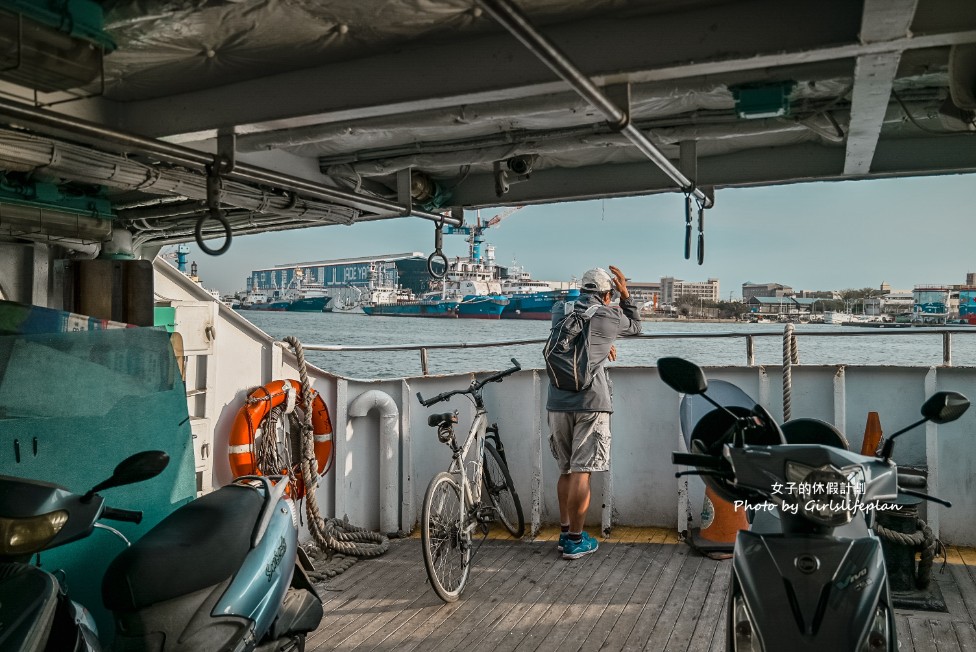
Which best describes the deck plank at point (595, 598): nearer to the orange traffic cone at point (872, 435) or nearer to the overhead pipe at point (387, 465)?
the overhead pipe at point (387, 465)

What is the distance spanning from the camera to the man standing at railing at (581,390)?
464 centimetres

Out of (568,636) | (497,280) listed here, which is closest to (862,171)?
(568,636)

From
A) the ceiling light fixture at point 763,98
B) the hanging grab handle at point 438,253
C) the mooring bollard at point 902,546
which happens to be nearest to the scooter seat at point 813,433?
the ceiling light fixture at point 763,98

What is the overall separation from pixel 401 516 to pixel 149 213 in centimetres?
252

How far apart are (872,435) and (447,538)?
249cm

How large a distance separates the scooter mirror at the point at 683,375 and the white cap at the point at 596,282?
2.50 m

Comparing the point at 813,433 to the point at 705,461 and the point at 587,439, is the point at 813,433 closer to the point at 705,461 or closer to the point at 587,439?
the point at 705,461

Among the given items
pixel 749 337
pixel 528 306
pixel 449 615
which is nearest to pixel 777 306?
pixel 749 337

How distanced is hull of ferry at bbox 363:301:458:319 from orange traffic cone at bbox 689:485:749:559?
21.3 meters

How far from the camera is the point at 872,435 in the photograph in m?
4.54

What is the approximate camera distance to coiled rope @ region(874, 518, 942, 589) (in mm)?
3955

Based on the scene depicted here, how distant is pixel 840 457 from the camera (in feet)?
6.86

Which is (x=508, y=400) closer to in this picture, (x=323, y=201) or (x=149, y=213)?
(x=323, y=201)

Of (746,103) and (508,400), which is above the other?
(746,103)
